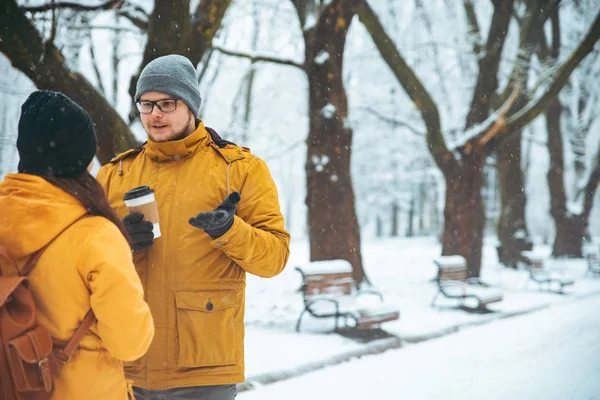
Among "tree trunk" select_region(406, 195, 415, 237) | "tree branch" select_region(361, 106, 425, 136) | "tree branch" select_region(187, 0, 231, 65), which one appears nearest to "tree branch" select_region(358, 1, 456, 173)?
"tree branch" select_region(361, 106, 425, 136)

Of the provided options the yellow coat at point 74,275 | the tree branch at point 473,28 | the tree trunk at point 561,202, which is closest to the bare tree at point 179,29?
the yellow coat at point 74,275

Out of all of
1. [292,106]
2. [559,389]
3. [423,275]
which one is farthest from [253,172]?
[292,106]

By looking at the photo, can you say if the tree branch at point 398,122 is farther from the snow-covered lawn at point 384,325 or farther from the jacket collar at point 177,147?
the jacket collar at point 177,147

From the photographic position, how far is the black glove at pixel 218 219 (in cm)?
190

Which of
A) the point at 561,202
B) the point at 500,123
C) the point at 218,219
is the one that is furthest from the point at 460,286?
the point at 561,202

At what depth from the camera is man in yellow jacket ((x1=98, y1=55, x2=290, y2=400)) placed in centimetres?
212

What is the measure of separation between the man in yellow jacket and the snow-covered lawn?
3224mm

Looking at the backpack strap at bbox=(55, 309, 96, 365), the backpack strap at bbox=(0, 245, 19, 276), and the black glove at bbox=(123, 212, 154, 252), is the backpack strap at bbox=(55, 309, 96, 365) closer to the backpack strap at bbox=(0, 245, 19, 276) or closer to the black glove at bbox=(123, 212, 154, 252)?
the backpack strap at bbox=(0, 245, 19, 276)

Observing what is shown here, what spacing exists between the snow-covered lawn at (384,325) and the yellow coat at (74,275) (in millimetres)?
3726

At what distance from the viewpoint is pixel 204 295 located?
7.12 ft

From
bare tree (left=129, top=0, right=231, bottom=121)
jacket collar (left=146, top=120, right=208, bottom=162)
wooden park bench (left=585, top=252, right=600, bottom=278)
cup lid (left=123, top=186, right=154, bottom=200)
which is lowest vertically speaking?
wooden park bench (left=585, top=252, right=600, bottom=278)

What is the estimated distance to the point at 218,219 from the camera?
1921 mm

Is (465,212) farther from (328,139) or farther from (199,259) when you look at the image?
(199,259)

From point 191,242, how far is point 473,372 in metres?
4.23
